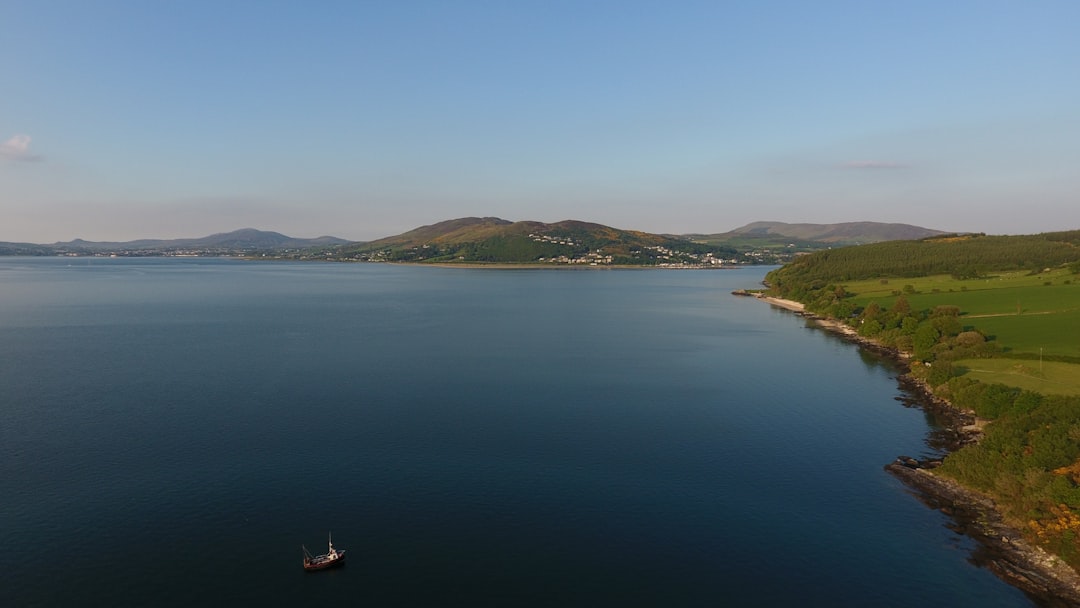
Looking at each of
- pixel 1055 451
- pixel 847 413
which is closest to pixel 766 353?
pixel 847 413

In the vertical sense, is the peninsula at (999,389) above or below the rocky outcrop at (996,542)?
above

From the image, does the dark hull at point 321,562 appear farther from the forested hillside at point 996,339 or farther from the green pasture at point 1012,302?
the green pasture at point 1012,302

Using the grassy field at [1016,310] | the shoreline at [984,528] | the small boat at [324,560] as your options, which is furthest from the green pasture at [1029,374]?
the small boat at [324,560]

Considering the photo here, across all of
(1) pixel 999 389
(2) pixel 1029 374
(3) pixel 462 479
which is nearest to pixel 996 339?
(2) pixel 1029 374

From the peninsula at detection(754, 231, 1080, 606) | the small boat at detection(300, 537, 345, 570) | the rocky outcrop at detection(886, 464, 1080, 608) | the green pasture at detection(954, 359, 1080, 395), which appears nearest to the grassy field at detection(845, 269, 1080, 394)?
the green pasture at detection(954, 359, 1080, 395)

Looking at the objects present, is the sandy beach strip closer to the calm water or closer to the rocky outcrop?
the calm water

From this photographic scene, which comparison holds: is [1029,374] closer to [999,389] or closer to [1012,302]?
[999,389]

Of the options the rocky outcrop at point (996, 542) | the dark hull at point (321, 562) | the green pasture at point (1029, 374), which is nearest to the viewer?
the rocky outcrop at point (996, 542)
